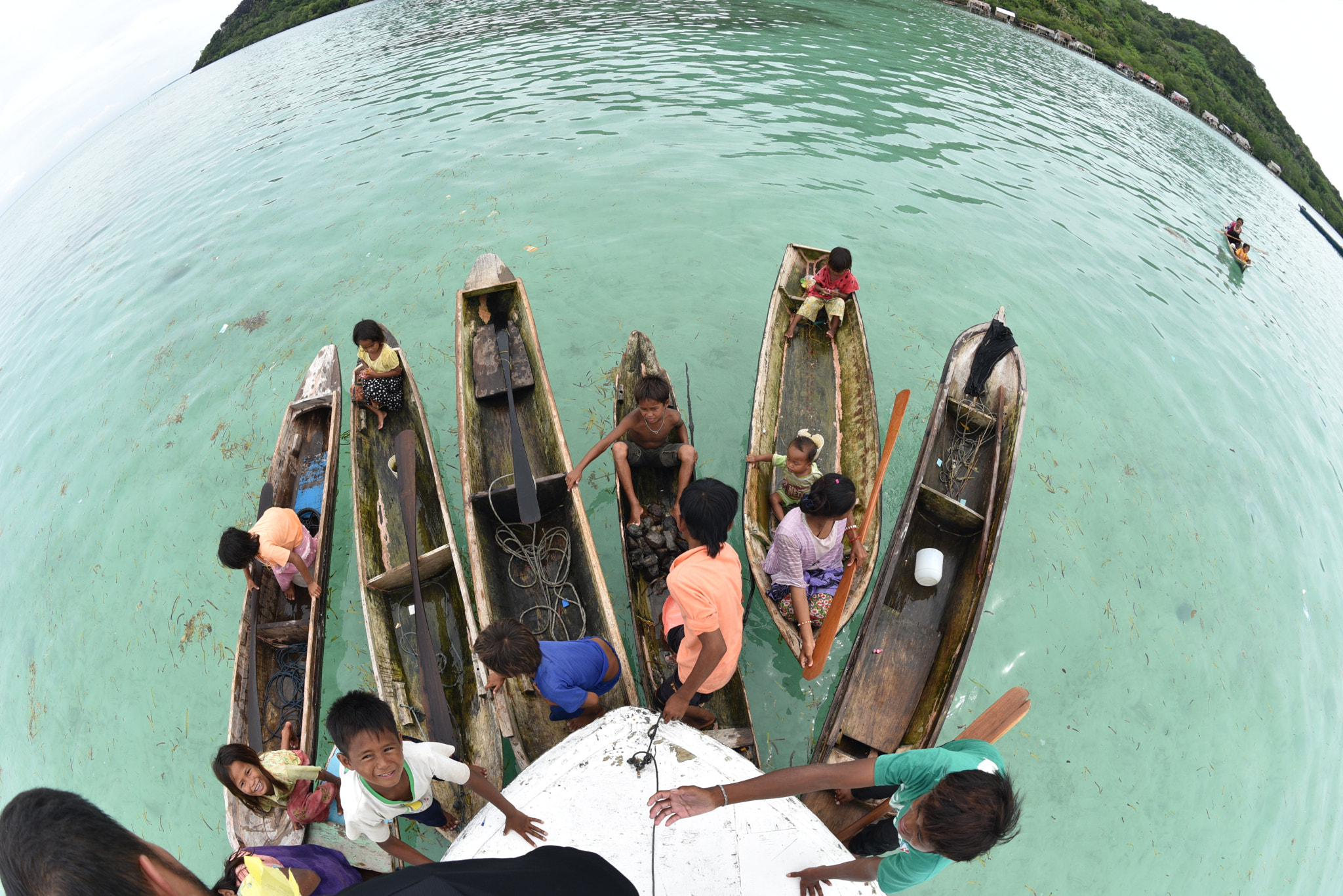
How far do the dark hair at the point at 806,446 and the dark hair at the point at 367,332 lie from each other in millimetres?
4349

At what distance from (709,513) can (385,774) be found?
6.66ft

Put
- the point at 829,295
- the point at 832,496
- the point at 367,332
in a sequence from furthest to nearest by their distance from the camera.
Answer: the point at 829,295
the point at 367,332
the point at 832,496

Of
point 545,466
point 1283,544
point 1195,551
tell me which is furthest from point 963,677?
point 1283,544

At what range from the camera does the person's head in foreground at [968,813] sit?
1818 millimetres

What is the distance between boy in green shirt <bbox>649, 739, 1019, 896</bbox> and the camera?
1.94 meters

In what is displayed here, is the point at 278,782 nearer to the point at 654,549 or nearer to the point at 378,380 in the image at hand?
the point at 654,549

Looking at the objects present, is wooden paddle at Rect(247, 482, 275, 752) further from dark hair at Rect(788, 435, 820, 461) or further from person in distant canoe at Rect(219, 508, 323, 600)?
dark hair at Rect(788, 435, 820, 461)

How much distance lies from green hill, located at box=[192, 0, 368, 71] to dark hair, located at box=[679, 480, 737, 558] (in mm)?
50300

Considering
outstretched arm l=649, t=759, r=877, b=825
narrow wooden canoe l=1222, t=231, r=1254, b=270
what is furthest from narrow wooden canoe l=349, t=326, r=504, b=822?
narrow wooden canoe l=1222, t=231, r=1254, b=270

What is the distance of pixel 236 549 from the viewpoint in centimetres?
390

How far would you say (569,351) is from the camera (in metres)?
7.15

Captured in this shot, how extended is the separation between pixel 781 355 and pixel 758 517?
2309 mm

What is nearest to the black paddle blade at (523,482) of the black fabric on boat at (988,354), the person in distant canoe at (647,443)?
the person in distant canoe at (647,443)

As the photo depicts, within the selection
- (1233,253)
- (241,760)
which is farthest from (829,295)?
(1233,253)
